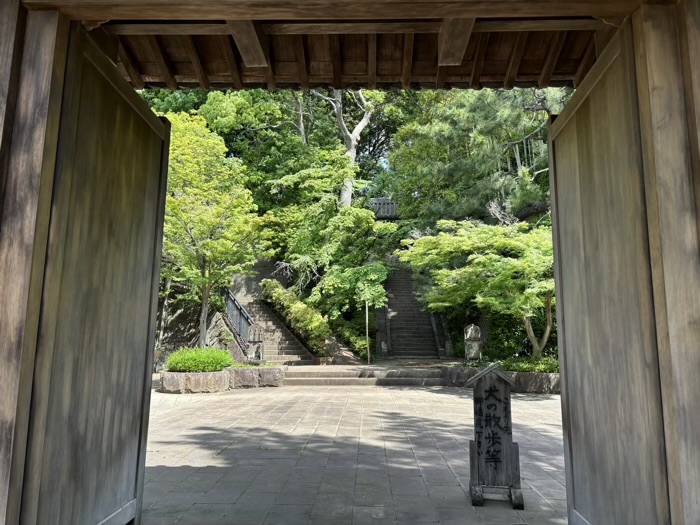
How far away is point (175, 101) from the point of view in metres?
20.5

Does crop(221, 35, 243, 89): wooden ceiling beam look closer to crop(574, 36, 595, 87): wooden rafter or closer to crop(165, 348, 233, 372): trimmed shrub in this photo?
crop(574, 36, 595, 87): wooden rafter

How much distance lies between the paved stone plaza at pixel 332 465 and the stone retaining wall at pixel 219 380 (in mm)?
1784

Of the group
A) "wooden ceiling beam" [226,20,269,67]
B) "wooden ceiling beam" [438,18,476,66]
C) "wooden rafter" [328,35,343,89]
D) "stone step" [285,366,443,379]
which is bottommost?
"stone step" [285,366,443,379]

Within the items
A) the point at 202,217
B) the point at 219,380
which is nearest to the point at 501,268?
the point at 219,380

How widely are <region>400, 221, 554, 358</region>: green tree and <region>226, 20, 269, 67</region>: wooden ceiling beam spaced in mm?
8716

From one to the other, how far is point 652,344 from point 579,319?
1022 millimetres

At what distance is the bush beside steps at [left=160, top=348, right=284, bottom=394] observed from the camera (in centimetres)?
1190

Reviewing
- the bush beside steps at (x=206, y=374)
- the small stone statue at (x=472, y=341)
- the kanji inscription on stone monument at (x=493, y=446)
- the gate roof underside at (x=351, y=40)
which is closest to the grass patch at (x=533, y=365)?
the small stone statue at (x=472, y=341)

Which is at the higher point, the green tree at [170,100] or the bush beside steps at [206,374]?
the green tree at [170,100]

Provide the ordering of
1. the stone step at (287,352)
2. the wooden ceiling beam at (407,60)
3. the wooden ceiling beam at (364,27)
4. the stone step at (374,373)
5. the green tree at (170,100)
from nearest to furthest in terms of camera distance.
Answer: the wooden ceiling beam at (364,27)
the wooden ceiling beam at (407,60)
the stone step at (374,373)
the stone step at (287,352)
the green tree at (170,100)

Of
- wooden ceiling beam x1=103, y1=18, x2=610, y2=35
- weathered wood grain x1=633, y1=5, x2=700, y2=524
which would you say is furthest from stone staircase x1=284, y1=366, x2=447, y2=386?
weathered wood grain x1=633, y1=5, x2=700, y2=524

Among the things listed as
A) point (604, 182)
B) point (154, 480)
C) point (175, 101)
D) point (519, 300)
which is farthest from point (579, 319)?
point (175, 101)

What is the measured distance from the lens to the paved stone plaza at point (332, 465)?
3885 mm

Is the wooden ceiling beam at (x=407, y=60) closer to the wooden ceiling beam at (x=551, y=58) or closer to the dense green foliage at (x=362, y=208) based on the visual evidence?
the wooden ceiling beam at (x=551, y=58)
